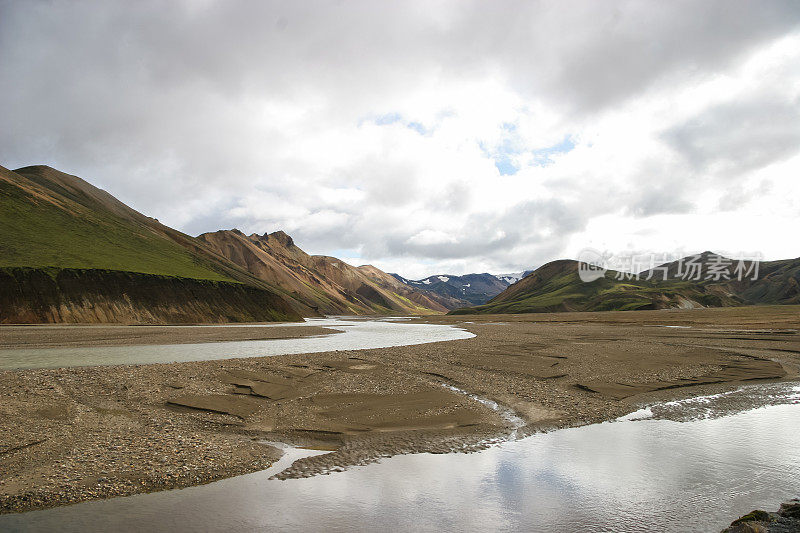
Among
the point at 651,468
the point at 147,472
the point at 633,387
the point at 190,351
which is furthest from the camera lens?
the point at 190,351

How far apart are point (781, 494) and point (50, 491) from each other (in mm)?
18842

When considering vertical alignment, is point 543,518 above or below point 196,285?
below

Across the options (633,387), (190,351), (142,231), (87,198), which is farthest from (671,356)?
(87,198)

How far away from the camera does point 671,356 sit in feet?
122

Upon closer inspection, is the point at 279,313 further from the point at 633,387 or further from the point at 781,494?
the point at 781,494

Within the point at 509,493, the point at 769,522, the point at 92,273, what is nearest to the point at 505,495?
the point at 509,493

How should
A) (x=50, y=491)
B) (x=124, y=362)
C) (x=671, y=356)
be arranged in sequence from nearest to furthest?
(x=50, y=491) < (x=124, y=362) < (x=671, y=356)

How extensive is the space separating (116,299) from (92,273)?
8.49m

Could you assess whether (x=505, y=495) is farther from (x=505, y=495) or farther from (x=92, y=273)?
(x=92, y=273)

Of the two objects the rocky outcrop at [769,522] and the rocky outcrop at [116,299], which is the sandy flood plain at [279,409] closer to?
the rocky outcrop at [769,522]

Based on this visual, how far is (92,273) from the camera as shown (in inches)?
3725

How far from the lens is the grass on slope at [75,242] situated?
96438 mm

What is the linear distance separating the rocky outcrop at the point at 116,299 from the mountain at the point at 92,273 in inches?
6.0

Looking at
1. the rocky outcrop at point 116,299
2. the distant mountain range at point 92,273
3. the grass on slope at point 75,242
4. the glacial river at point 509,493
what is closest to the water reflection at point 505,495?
the glacial river at point 509,493
